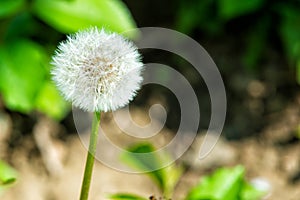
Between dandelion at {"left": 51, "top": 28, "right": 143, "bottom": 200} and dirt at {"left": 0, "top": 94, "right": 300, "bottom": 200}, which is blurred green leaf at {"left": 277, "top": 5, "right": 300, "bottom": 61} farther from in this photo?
dandelion at {"left": 51, "top": 28, "right": 143, "bottom": 200}

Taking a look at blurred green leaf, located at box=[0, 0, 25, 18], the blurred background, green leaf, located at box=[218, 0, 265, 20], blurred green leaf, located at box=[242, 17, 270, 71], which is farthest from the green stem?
blurred green leaf, located at box=[242, 17, 270, 71]

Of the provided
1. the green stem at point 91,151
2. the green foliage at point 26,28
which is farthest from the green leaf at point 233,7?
the green stem at point 91,151

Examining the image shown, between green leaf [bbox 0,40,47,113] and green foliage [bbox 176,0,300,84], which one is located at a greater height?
green foliage [bbox 176,0,300,84]

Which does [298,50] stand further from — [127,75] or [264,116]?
[127,75]

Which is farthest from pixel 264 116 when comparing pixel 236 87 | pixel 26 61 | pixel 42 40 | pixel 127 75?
pixel 127 75

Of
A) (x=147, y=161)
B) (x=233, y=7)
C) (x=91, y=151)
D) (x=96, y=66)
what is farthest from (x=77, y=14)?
(x=91, y=151)

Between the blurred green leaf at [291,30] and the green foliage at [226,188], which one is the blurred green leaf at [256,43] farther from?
the green foliage at [226,188]
